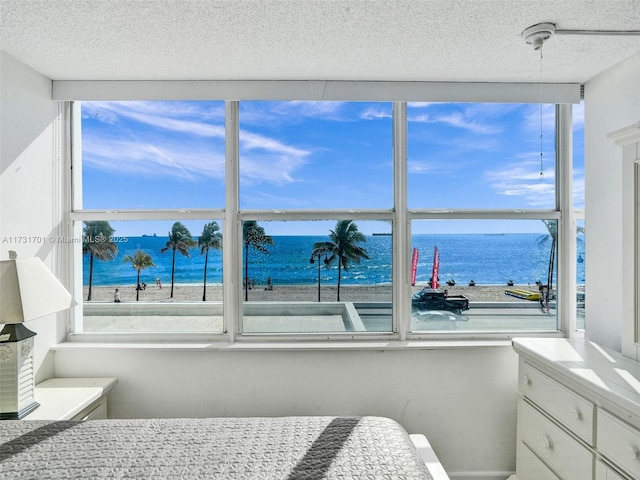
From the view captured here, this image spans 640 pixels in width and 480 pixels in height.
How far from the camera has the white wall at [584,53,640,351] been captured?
2.02 metres

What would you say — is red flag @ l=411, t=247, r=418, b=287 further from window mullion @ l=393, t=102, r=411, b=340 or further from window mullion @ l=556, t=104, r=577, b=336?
window mullion @ l=556, t=104, r=577, b=336

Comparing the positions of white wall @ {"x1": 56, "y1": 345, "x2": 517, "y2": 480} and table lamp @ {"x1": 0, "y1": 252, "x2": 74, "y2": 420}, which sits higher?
table lamp @ {"x1": 0, "y1": 252, "x2": 74, "y2": 420}

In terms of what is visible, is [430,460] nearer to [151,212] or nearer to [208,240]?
[208,240]

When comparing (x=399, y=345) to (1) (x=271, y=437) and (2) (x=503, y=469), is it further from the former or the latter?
(1) (x=271, y=437)

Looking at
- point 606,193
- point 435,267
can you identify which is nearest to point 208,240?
point 435,267

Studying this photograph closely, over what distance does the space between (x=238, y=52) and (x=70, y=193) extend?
143cm

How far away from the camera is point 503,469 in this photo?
7.44 ft

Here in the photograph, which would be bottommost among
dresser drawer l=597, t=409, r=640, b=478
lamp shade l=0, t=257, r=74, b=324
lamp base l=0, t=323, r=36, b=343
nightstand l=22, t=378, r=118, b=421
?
nightstand l=22, t=378, r=118, b=421

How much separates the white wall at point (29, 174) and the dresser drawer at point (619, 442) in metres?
2.81

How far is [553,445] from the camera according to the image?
1751 millimetres

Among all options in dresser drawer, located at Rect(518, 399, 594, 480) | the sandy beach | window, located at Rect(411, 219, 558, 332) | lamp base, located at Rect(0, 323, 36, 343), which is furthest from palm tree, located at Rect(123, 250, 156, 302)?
dresser drawer, located at Rect(518, 399, 594, 480)

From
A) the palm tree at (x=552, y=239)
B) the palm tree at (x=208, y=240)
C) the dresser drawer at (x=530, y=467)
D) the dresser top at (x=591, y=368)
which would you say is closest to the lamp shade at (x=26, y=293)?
the palm tree at (x=208, y=240)

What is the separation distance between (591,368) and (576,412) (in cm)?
21

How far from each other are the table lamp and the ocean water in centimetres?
66
